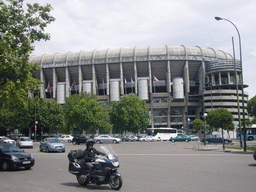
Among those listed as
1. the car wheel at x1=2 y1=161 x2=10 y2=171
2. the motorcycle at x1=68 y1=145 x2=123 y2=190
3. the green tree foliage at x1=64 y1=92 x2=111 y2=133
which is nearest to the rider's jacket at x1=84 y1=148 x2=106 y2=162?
the motorcycle at x1=68 y1=145 x2=123 y2=190

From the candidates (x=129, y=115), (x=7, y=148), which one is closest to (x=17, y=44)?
(x=7, y=148)

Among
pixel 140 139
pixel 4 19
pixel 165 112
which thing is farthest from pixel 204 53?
pixel 4 19

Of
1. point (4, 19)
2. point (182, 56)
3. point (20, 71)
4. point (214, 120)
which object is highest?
point (182, 56)

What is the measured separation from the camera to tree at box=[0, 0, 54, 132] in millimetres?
16594

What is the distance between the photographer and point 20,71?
17172 millimetres

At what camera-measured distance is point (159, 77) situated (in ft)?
310

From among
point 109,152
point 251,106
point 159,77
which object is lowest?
point 109,152

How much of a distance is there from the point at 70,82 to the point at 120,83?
20.2m

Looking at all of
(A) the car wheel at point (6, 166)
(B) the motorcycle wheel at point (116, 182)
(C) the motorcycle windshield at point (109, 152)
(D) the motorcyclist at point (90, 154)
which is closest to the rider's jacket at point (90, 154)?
(D) the motorcyclist at point (90, 154)

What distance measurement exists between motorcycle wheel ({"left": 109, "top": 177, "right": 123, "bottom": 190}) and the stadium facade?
79.3m

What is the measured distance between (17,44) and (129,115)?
2052 inches

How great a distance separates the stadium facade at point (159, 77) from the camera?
8719cm

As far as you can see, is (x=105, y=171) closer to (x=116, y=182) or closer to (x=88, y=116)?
(x=116, y=182)

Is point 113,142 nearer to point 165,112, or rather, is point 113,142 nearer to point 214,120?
point 214,120
